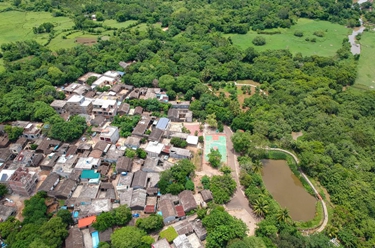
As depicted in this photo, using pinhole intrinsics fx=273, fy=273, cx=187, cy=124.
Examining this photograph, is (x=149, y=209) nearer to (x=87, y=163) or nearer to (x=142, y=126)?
(x=87, y=163)

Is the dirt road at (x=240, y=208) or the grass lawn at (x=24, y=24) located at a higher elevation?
the grass lawn at (x=24, y=24)

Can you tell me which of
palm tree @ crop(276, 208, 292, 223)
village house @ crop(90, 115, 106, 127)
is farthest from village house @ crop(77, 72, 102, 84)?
palm tree @ crop(276, 208, 292, 223)

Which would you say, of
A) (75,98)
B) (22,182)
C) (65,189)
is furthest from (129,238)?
(75,98)

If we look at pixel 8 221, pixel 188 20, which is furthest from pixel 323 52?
pixel 8 221

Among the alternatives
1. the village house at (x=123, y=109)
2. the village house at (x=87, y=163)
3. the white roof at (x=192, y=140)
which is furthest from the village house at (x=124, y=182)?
the village house at (x=123, y=109)

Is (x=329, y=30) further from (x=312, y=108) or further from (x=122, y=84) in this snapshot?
(x=122, y=84)

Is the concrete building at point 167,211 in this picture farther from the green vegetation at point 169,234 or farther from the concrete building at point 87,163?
the concrete building at point 87,163

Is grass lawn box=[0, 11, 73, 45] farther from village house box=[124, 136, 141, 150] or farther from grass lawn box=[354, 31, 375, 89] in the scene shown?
grass lawn box=[354, 31, 375, 89]
